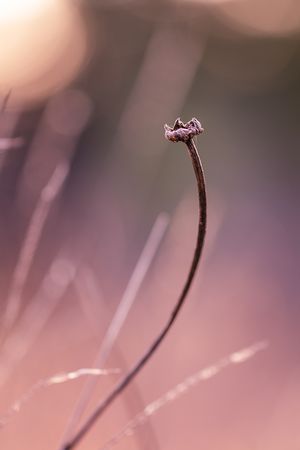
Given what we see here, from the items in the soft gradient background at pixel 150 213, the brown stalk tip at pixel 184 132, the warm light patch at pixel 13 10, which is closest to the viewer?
the brown stalk tip at pixel 184 132

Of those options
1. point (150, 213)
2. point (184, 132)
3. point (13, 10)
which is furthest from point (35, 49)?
point (150, 213)

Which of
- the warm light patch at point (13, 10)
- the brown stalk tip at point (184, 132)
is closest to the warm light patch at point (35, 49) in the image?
the warm light patch at point (13, 10)

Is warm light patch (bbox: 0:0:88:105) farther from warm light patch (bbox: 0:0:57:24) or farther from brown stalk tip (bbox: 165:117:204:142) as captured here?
brown stalk tip (bbox: 165:117:204:142)

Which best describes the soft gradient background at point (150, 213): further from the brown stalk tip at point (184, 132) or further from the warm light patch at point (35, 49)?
the brown stalk tip at point (184, 132)

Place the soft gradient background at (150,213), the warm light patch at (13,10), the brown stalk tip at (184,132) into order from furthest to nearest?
the soft gradient background at (150,213) < the warm light patch at (13,10) < the brown stalk tip at (184,132)

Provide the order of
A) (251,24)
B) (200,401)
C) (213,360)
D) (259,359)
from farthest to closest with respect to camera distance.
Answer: (251,24)
(259,359)
(213,360)
(200,401)

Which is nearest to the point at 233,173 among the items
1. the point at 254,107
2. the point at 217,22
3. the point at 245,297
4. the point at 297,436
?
the point at 254,107

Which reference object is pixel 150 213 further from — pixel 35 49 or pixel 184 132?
pixel 184 132

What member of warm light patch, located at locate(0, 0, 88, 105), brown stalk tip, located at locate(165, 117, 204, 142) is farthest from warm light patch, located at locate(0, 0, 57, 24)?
brown stalk tip, located at locate(165, 117, 204, 142)

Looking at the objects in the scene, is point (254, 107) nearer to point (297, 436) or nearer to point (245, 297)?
point (245, 297)
